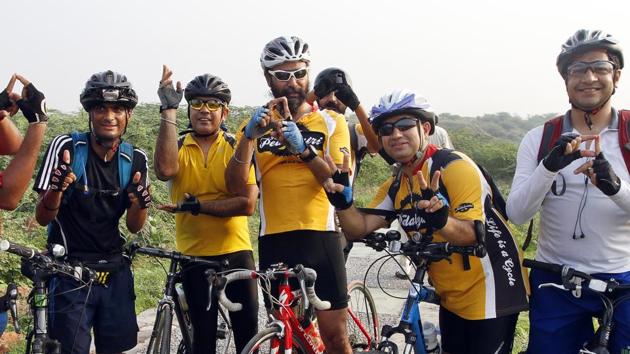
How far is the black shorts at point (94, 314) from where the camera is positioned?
3613mm

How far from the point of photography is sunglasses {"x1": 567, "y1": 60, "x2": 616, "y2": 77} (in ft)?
11.3

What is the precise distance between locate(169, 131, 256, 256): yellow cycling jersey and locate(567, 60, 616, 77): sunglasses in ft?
8.01

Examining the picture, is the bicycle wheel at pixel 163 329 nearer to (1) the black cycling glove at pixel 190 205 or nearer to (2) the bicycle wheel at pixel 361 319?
(1) the black cycling glove at pixel 190 205

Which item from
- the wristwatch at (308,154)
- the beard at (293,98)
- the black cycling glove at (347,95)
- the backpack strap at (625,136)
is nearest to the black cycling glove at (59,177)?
the wristwatch at (308,154)

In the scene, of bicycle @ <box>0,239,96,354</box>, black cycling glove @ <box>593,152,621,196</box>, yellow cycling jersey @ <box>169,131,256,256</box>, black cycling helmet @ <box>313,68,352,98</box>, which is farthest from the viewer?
black cycling helmet @ <box>313,68,352,98</box>

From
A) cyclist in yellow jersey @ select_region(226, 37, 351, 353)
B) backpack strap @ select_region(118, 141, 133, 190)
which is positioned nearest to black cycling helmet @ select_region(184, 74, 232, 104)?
cyclist in yellow jersey @ select_region(226, 37, 351, 353)

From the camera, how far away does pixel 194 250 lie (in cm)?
433

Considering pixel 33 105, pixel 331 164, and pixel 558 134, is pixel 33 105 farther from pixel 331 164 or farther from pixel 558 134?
pixel 558 134

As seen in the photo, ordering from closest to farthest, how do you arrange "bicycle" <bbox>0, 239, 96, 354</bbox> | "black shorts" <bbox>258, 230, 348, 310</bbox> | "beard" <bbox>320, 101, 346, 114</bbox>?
"bicycle" <bbox>0, 239, 96, 354</bbox> < "black shorts" <bbox>258, 230, 348, 310</bbox> < "beard" <bbox>320, 101, 346, 114</bbox>

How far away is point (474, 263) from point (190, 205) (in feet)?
6.21

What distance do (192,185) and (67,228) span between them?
3.08 ft

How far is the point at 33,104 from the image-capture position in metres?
3.35

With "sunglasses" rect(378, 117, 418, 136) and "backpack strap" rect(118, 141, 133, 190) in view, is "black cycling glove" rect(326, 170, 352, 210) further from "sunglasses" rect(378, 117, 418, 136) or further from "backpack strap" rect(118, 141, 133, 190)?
"backpack strap" rect(118, 141, 133, 190)

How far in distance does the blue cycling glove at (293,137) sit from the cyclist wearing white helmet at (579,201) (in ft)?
4.28
